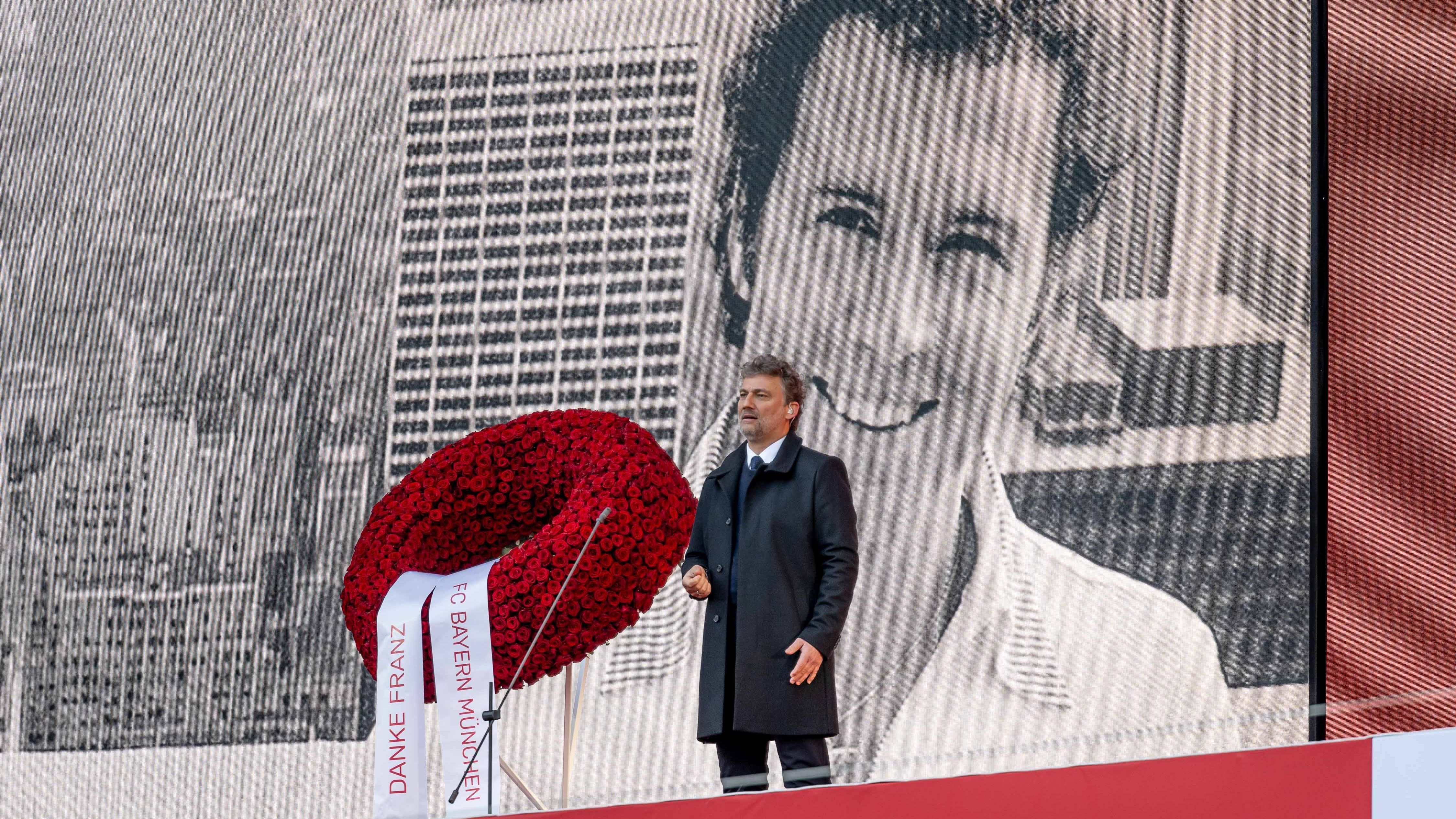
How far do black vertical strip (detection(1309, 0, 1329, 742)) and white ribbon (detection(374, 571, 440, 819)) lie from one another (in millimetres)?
2556

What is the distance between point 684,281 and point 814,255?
1.23 feet

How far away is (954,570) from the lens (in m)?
4.55

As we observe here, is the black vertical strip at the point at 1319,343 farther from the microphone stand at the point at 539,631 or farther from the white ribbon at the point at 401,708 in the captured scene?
the white ribbon at the point at 401,708

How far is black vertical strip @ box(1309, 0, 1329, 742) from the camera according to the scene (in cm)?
435

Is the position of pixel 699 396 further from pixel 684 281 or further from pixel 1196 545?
pixel 1196 545

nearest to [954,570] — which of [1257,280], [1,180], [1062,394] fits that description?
[1062,394]

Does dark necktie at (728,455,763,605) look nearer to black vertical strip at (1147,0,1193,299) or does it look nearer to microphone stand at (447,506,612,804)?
microphone stand at (447,506,612,804)

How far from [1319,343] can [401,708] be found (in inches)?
110

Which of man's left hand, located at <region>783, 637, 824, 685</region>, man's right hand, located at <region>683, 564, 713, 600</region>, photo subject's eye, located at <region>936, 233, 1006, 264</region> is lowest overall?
man's left hand, located at <region>783, 637, 824, 685</region>

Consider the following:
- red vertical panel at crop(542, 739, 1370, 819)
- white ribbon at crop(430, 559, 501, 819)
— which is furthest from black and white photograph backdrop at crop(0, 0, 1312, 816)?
red vertical panel at crop(542, 739, 1370, 819)

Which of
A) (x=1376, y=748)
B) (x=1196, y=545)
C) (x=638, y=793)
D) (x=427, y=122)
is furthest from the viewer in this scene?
(x=427, y=122)

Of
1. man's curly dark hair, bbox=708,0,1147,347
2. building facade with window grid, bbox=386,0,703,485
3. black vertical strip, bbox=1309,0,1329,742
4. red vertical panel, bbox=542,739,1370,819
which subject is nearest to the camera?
red vertical panel, bbox=542,739,1370,819

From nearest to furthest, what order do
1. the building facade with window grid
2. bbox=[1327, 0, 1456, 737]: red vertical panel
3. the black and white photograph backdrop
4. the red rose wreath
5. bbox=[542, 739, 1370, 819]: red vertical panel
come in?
bbox=[542, 739, 1370, 819]: red vertical panel < the red rose wreath < bbox=[1327, 0, 1456, 737]: red vertical panel < the black and white photograph backdrop < the building facade with window grid

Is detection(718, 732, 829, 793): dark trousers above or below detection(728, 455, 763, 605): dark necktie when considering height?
below
